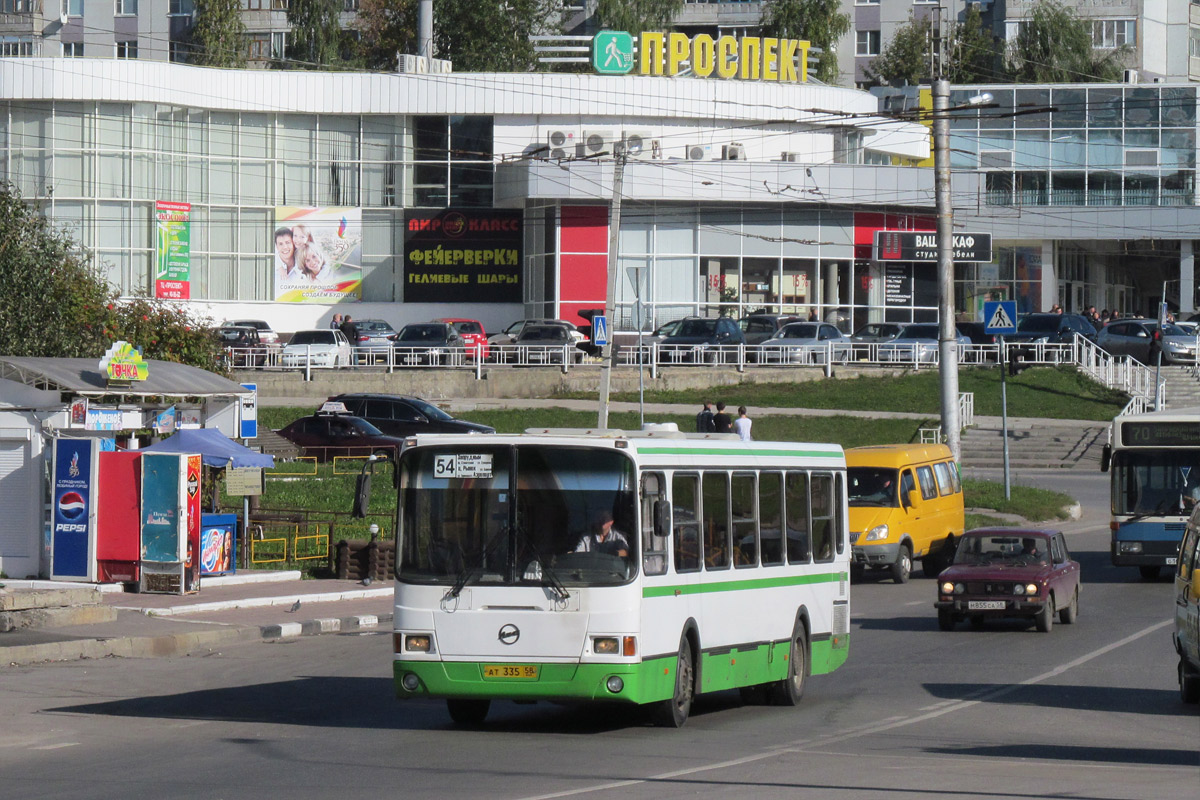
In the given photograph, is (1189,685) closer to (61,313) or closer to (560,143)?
(61,313)

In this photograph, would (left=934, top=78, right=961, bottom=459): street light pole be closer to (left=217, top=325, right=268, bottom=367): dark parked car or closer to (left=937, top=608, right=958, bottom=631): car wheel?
(left=937, top=608, right=958, bottom=631): car wheel

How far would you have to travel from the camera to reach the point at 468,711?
44.1 ft

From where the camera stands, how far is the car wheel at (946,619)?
21047 millimetres

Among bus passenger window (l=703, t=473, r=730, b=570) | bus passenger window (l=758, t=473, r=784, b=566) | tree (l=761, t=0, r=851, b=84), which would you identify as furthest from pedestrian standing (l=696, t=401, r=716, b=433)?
tree (l=761, t=0, r=851, b=84)

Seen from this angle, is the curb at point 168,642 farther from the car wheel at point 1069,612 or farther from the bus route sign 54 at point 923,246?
the bus route sign 54 at point 923,246

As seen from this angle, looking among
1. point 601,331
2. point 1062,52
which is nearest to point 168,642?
point 601,331

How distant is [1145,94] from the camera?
77.5 m

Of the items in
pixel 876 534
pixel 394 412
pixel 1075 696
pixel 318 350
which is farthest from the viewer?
pixel 318 350

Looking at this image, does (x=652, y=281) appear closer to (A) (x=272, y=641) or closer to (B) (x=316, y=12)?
(B) (x=316, y=12)

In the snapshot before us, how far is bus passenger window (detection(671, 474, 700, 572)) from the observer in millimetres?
13016

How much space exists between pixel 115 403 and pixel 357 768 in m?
16.1

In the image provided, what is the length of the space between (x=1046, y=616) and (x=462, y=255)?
163 ft

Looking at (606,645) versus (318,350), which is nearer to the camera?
(606,645)

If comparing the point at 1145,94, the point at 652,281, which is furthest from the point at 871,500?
the point at 1145,94
